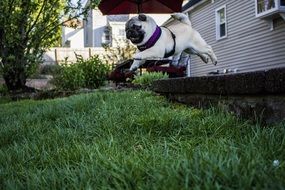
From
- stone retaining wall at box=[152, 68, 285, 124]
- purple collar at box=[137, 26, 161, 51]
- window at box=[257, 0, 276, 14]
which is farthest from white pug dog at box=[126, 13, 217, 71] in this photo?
window at box=[257, 0, 276, 14]

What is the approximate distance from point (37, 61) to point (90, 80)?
1575 millimetres

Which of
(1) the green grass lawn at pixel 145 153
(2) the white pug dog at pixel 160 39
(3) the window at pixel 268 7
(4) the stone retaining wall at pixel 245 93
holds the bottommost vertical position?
(1) the green grass lawn at pixel 145 153

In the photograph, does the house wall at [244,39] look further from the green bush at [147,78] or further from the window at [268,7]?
the green bush at [147,78]

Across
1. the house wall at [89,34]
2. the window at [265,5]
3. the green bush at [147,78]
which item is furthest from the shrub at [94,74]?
the house wall at [89,34]

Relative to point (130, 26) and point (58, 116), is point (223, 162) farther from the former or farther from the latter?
point (130, 26)

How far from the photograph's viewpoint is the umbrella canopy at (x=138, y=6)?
28.4ft

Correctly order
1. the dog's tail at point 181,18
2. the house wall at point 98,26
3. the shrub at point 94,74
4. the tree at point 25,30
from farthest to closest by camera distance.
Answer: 1. the house wall at point 98,26
2. the shrub at point 94,74
3. the tree at point 25,30
4. the dog's tail at point 181,18

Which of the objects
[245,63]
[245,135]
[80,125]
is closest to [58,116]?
[80,125]

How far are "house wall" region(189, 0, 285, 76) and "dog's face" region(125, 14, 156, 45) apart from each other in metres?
9.04

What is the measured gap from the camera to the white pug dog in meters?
7.04

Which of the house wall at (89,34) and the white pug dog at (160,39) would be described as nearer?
the white pug dog at (160,39)

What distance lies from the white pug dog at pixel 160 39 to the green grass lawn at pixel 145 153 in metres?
2.85

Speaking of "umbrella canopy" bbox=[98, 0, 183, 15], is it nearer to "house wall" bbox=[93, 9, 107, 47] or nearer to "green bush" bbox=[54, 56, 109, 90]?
"green bush" bbox=[54, 56, 109, 90]

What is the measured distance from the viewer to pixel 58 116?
4.98 m
